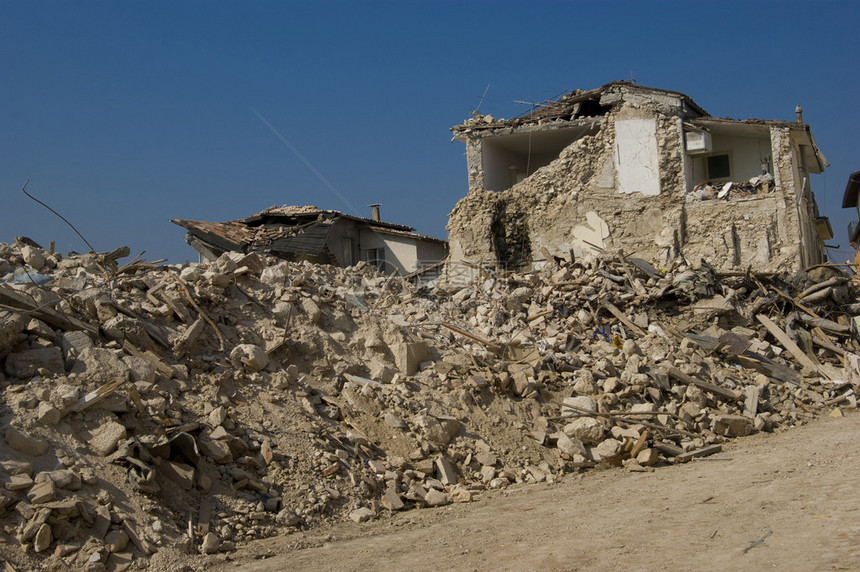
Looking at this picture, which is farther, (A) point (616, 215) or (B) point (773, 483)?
(A) point (616, 215)

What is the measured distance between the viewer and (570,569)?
203 inches

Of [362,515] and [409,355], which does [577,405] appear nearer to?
[409,355]

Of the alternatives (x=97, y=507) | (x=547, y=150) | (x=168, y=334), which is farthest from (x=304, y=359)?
(x=547, y=150)

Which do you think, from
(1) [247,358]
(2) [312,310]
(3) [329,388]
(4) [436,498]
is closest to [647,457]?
(4) [436,498]

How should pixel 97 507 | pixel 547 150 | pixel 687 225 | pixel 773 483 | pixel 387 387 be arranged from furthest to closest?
pixel 547 150 < pixel 687 225 < pixel 387 387 < pixel 773 483 < pixel 97 507

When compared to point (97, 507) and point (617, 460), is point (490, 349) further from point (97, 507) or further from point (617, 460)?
point (97, 507)

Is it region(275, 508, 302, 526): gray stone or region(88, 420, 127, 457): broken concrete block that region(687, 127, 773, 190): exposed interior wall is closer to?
region(275, 508, 302, 526): gray stone

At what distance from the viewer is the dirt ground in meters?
5.26

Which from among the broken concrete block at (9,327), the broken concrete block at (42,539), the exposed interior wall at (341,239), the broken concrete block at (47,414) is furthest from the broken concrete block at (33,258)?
the exposed interior wall at (341,239)

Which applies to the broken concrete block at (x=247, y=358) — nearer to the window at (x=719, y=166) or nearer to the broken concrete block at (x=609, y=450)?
the broken concrete block at (x=609, y=450)

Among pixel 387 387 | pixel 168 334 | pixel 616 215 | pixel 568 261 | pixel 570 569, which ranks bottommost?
pixel 570 569

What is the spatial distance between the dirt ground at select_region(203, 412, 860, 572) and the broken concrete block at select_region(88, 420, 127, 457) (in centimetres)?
132

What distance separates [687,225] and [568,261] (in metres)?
4.80

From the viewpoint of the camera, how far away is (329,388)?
8375mm
